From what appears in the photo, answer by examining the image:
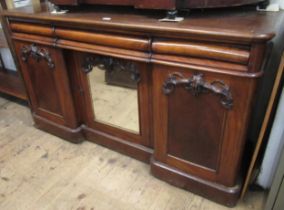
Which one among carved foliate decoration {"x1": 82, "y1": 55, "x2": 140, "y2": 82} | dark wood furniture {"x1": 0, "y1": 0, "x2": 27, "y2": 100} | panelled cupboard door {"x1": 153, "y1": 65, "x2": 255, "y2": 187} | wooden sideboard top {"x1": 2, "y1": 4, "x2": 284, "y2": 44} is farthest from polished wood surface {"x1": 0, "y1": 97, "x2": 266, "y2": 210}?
wooden sideboard top {"x1": 2, "y1": 4, "x2": 284, "y2": 44}

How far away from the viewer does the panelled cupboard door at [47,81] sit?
146 centimetres

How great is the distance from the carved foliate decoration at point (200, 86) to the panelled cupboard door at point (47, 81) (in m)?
0.70

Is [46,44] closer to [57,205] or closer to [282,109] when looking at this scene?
[57,205]

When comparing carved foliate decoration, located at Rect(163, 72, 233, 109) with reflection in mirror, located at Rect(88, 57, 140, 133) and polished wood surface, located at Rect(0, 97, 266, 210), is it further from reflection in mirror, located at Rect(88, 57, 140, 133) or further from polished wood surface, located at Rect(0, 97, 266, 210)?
polished wood surface, located at Rect(0, 97, 266, 210)

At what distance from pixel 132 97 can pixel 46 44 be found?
0.58 metres

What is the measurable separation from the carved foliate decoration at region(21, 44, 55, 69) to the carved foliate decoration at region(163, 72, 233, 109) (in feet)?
2.51

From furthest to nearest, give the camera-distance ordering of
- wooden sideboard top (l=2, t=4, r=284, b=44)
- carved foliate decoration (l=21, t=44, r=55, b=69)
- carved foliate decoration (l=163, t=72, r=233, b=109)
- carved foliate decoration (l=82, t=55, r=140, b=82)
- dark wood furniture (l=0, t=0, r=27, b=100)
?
dark wood furniture (l=0, t=0, r=27, b=100), carved foliate decoration (l=21, t=44, r=55, b=69), carved foliate decoration (l=82, t=55, r=140, b=82), carved foliate decoration (l=163, t=72, r=233, b=109), wooden sideboard top (l=2, t=4, r=284, b=44)

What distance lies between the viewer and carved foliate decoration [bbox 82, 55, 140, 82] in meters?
1.26

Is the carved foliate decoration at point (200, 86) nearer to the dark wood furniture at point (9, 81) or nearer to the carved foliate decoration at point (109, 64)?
the carved foliate decoration at point (109, 64)

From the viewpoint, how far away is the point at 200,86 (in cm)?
102

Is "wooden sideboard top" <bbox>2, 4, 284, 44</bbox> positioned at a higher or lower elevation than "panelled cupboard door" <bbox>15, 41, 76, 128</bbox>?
higher

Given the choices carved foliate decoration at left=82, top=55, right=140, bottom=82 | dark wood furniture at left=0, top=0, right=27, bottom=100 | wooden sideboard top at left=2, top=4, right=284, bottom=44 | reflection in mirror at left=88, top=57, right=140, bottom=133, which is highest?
wooden sideboard top at left=2, top=4, right=284, bottom=44

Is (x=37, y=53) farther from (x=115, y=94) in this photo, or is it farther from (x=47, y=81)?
(x=115, y=94)

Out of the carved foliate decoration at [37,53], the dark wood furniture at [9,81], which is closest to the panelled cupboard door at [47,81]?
the carved foliate decoration at [37,53]
